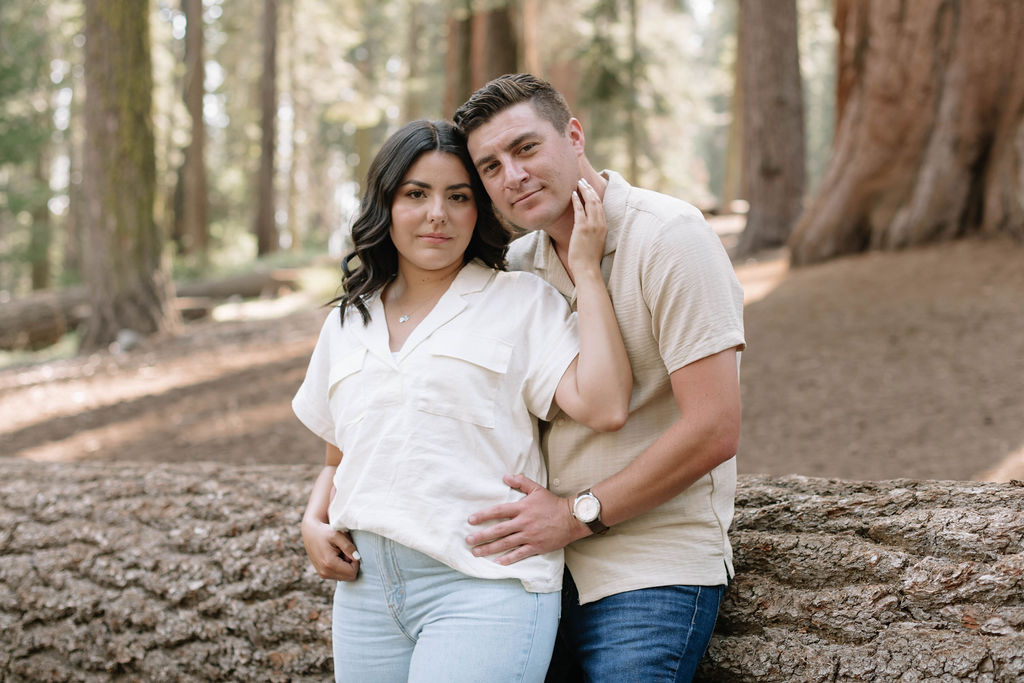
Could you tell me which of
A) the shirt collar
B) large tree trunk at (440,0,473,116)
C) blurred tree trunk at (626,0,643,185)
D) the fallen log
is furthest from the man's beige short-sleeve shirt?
blurred tree trunk at (626,0,643,185)

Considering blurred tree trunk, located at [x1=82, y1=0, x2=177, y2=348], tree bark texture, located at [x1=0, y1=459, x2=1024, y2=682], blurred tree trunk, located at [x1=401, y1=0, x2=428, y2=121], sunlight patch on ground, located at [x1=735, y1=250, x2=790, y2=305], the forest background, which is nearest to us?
tree bark texture, located at [x1=0, y1=459, x2=1024, y2=682]

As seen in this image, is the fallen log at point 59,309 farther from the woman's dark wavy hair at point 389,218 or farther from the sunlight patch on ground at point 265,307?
the woman's dark wavy hair at point 389,218

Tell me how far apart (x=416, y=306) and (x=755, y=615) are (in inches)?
53.8

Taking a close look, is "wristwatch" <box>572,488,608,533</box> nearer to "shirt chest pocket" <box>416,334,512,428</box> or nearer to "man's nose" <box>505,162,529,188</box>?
"shirt chest pocket" <box>416,334,512,428</box>

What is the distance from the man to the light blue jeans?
0.12m

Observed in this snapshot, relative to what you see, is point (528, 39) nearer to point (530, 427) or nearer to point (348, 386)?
point (348, 386)

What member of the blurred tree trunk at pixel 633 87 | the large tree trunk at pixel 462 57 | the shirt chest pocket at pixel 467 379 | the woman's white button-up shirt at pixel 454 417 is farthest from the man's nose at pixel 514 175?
the blurred tree trunk at pixel 633 87

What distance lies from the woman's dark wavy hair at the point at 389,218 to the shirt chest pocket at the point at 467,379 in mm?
338

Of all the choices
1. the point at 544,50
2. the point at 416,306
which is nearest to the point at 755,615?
the point at 416,306

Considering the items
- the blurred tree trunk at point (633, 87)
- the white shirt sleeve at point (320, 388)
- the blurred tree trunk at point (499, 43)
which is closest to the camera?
the white shirt sleeve at point (320, 388)

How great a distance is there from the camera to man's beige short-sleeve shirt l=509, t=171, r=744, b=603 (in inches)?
84.9

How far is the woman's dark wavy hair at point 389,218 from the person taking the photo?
2.48 meters

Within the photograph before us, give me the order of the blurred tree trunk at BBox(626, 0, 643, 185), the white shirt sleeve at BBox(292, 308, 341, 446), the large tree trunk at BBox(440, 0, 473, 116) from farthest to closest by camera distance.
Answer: the blurred tree trunk at BBox(626, 0, 643, 185)
the large tree trunk at BBox(440, 0, 473, 116)
the white shirt sleeve at BBox(292, 308, 341, 446)

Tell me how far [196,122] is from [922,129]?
16.8 meters
